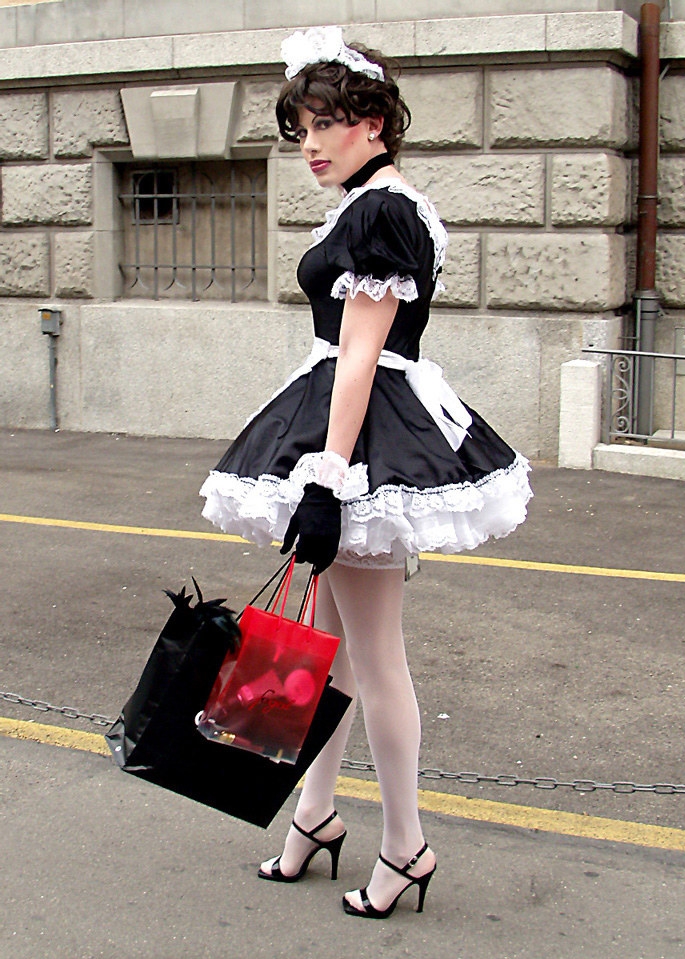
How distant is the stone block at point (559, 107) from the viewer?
26.7 ft

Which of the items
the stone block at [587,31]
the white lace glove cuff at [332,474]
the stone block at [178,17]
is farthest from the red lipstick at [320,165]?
the stone block at [178,17]

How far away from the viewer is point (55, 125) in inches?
377

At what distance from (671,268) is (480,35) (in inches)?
79.9

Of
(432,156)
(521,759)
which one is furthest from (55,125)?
(521,759)

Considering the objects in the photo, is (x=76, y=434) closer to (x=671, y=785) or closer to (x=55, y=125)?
(x=55, y=125)

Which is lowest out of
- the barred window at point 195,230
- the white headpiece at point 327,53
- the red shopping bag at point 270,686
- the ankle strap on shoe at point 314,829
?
the ankle strap on shoe at point 314,829

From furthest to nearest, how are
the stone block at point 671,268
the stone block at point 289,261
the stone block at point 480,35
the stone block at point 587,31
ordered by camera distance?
the stone block at point 289,261 → the stone block at point 671,268 → the stone block at point 480,35 → the stone block at point 587,31

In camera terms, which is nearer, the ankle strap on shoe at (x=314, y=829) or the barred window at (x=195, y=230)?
the ankle strap on shoe at (x=314, y=829)

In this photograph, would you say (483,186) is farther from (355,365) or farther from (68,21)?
(355,365)

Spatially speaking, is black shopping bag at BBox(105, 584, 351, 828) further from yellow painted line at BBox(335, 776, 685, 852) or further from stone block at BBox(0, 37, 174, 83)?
stone block at BBox(0, 37, 174, 83)

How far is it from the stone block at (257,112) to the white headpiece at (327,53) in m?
6.30

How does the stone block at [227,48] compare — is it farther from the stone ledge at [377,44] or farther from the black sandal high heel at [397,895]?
the black sandal high heel at [397,895]

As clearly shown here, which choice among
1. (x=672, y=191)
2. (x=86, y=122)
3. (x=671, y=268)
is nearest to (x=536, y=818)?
(x=671, y=268)

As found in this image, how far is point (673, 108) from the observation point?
8.50 metres
